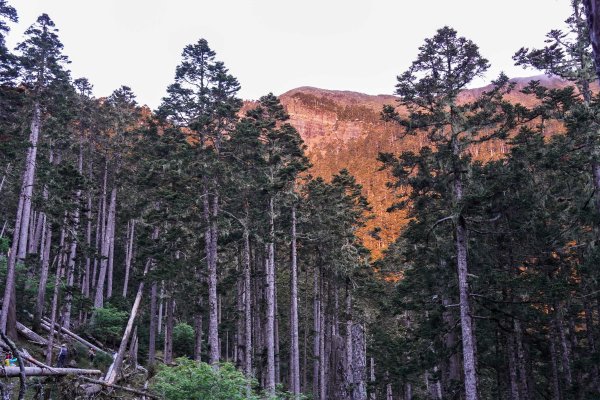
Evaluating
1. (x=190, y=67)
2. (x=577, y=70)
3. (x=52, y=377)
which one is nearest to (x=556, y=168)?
(x=577, y=70)

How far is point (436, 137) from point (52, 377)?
13401 mm

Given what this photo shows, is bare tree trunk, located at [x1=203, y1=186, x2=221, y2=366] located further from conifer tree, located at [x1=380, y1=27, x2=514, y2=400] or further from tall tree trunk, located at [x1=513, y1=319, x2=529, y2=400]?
tall tree trunk, located at [x1=513, y1=319, x2=529, y2=400]

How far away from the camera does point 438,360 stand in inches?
671

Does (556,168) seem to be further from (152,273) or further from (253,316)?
(253,316)

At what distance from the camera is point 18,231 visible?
21734mm

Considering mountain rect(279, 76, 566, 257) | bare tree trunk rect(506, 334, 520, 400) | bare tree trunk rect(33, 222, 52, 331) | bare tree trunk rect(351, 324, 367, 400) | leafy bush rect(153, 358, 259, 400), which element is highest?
mountain rect(279, 76, 566, 257)

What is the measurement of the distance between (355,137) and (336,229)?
348 feet

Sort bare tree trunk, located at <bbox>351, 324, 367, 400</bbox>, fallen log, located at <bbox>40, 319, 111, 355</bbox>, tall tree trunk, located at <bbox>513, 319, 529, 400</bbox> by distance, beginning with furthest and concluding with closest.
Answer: bare tree trunk, located at <bbox>351, 324, 367, 400</bbox>
fallen log, located at <bbox>40, 319, 111, 355</bbox>
tall tree trunk, located at <bbox>513, 319, 529, 400</bbox>

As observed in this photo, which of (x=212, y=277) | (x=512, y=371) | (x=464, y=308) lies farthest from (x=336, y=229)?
(x=464, y=308)

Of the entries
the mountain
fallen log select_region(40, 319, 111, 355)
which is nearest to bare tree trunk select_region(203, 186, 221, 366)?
fallen log select_region(40, 319, 111, 355)

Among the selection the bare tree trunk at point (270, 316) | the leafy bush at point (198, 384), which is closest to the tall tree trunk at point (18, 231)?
the leafy bush at point (198, 384)

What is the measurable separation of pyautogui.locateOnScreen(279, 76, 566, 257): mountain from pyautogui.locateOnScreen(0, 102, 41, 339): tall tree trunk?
4880 centimetres

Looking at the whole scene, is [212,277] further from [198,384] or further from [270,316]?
[198,384]

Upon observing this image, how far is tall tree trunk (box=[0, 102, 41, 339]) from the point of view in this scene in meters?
19.2
